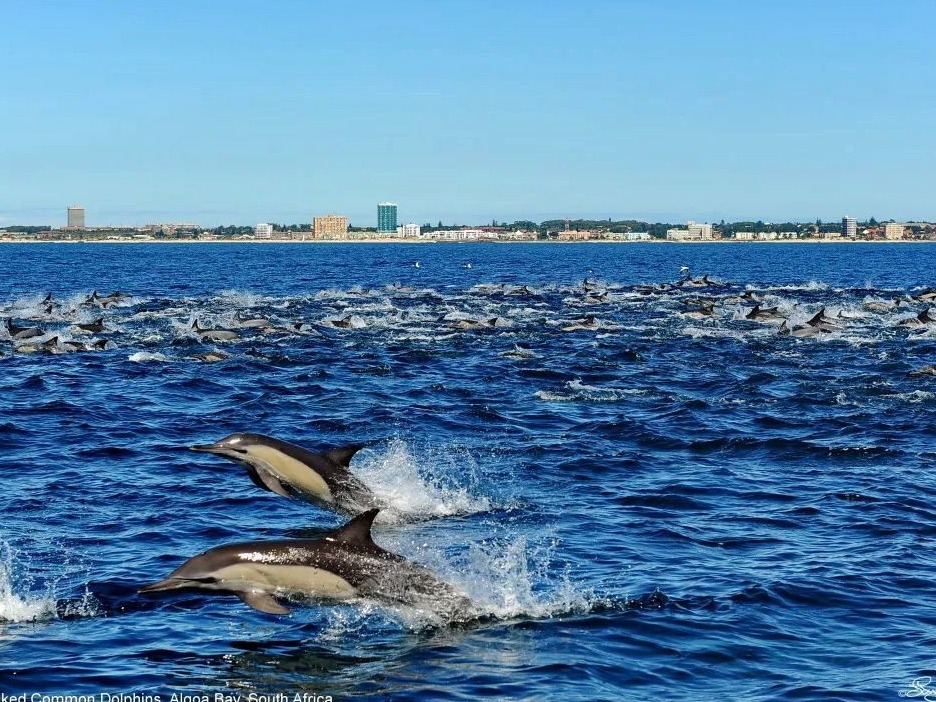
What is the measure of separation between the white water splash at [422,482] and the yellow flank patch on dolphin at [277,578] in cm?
451

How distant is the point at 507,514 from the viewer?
1641 centimetres

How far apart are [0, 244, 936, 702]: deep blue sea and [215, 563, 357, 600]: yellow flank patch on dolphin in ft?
1.16

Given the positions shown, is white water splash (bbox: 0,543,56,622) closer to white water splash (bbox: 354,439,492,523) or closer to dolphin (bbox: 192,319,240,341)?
white water splash (bbox: 354,439,492,523)

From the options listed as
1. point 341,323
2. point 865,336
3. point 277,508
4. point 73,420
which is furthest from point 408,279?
point 277,508

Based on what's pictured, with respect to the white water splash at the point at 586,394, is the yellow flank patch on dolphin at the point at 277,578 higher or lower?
higher

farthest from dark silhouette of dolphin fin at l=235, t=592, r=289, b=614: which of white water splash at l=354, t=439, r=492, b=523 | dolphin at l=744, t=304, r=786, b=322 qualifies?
dolphin at l=744, t=304, r=786, b=322

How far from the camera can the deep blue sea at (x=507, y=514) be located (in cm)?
1070

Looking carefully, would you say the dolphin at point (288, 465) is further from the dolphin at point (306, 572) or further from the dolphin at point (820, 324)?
the dolphin at point (820, 324)

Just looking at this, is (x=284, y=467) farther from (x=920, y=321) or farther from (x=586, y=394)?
(x=920, y=321)

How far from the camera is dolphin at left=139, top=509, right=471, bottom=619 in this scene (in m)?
11.2

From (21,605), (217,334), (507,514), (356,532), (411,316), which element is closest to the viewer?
(356,532)

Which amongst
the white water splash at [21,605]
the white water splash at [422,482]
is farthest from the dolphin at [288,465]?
the white water splash at [21,605]

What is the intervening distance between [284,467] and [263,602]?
353 cm

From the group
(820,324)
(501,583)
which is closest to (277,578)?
(501,583)
